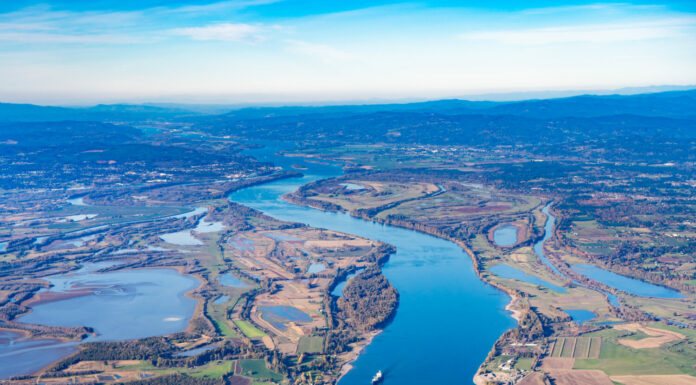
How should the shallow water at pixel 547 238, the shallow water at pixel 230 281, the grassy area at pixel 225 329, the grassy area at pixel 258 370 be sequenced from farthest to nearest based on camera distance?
the shallow water at pixel 547 238 → the shallow water at pixel 230 281 → the grassy area at pixel 225 329 → the grassy area at pixel 258 370

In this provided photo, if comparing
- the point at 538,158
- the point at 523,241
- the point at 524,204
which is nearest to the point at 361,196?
the point at 524,204

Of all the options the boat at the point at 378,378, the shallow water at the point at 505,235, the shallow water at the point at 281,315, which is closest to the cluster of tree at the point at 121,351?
the shallow water at the point at 281,315

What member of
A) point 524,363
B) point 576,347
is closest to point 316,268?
point 524,363

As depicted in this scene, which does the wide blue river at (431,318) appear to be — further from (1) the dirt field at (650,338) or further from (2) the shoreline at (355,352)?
(1) the dirt field at (650,338)

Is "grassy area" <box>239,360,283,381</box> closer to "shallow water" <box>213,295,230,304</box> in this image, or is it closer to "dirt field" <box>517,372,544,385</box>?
"shallow water" <box>213,295,230,304</box>

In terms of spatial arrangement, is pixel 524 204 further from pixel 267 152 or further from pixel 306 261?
pixel 267 152

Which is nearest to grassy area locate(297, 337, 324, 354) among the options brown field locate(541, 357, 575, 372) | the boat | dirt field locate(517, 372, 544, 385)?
the boat

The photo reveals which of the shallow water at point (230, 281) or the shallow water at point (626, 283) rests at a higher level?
the shallow water at point (230, 281)
